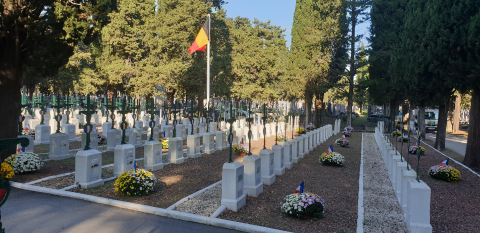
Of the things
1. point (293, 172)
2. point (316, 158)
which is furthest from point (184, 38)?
point (293, 172)

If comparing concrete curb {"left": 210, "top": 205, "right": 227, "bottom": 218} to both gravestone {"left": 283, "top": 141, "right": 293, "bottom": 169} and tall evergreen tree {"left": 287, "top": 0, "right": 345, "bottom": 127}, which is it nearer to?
gravestone {"left": 283, "top": 141, "right": 293, "bottom": 169}

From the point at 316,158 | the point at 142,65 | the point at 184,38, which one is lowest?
the point at 316,158

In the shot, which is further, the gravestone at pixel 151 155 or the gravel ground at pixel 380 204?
the gravestone at pixel 151 155

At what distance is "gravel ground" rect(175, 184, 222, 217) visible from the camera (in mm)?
6636

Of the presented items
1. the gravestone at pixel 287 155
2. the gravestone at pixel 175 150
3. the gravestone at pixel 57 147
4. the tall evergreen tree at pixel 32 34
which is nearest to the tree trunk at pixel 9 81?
the tall evergreen tree at pixel 32 34

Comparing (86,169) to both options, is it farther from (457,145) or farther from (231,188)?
(457,145)

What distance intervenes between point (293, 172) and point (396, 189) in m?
3.44

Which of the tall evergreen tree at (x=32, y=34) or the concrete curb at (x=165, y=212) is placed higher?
the tall evergreen tree at (x=32, y=34)

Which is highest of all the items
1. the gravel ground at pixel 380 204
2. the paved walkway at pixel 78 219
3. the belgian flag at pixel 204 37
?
the belgian flag at pixel 204 37

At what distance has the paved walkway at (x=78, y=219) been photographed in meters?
5.65

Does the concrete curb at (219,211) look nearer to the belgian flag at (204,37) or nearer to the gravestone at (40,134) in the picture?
the gravestone at (40,134)

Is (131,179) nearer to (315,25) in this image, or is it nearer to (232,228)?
(232,228)

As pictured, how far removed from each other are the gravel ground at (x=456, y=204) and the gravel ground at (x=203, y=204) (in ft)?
A: 13.8

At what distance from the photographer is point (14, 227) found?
5.57m
